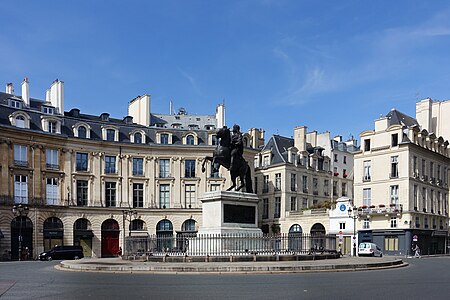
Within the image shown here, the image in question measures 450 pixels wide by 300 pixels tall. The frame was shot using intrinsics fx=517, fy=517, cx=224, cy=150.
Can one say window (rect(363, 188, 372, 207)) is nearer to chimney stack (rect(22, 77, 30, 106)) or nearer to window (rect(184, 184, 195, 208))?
window (rect(184, 184, 195, 208))

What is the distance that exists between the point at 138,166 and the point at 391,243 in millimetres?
31484

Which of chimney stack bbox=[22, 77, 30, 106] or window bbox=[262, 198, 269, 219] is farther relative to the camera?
window bbox=[262, 198, 269, 219]

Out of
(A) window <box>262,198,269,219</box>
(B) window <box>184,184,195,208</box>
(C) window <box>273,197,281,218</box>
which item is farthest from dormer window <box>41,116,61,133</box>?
(C) window <box>273,197,281,218</box>

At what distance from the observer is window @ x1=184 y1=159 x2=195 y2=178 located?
2630 inches

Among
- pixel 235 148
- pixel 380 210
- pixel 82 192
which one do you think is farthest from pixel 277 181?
pixel 235 148

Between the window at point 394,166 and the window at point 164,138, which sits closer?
the window at point 394,166

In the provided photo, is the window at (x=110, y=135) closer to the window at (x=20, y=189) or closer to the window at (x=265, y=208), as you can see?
the window at (x=20, y=189)

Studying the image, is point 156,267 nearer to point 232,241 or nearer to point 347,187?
point 232,241

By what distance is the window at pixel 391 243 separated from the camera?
184 feet

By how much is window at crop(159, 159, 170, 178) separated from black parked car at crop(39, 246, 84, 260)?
755 inches

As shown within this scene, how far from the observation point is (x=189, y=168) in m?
67.0

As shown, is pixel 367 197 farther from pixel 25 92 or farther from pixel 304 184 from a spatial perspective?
pixel 25 92

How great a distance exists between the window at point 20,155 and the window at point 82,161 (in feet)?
21.0

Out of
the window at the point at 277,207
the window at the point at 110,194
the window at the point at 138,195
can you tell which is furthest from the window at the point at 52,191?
the window at the point at 277,207
